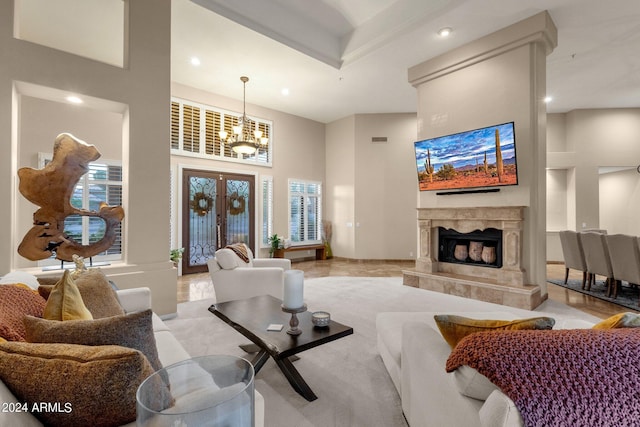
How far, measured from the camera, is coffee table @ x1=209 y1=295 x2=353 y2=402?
1775mm

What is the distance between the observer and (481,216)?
425 cm

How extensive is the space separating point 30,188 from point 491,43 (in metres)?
5.79

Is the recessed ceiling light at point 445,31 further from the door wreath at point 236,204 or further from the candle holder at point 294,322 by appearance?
the door wreath at point 236,204

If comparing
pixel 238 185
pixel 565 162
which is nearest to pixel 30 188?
pixel 238 185

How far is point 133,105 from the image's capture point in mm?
3314

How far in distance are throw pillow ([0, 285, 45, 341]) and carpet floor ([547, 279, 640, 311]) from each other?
19.1 ft

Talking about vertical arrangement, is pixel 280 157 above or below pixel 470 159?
above

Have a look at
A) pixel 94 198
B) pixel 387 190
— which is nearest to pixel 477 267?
pixel 387 190

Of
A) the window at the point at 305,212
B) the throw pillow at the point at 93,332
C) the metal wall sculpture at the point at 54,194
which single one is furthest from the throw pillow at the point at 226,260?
the window at the point at 305,212

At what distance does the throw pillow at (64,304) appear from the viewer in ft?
3.81

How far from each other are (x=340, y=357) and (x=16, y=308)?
2.10m

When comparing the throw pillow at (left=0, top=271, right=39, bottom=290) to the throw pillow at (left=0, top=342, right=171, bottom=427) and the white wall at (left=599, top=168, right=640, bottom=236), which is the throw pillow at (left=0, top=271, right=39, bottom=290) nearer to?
the throw pillow at (left=0, top=342, right=171, bottom=427)

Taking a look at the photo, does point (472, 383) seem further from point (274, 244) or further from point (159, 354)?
point (274, 244)

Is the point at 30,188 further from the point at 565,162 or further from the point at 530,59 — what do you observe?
the point at 565,162
